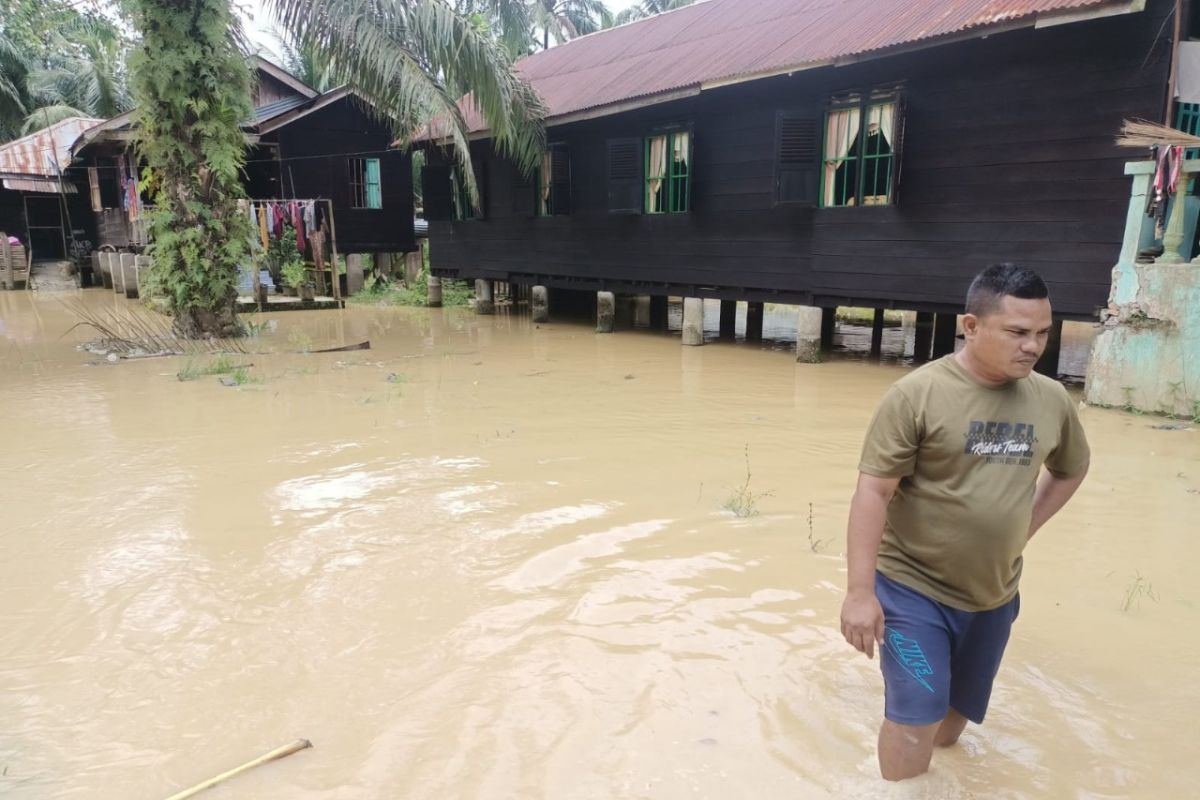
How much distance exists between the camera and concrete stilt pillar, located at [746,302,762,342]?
Result: 14109 millimetres

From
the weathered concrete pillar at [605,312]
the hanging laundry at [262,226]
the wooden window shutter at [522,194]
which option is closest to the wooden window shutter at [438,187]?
the wooden window shutter at [522,194]

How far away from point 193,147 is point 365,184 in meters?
10.4

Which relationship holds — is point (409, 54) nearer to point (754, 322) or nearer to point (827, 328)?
point (754, 322)

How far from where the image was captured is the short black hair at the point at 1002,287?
2211mm

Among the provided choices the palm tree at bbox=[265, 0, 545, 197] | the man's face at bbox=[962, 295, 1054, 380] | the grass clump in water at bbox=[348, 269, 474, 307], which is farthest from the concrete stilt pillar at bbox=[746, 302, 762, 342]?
the man's face at bbox=[962, 295, 1054, 380]

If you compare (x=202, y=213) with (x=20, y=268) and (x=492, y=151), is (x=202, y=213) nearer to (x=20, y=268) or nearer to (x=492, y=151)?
(x=492, y=151)

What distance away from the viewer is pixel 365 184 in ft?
72.0

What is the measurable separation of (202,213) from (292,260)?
906 centimetres

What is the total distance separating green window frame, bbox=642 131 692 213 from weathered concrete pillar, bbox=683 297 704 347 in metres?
1.43

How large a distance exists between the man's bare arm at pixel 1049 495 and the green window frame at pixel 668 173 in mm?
10405

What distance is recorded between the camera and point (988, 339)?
2.22 metres

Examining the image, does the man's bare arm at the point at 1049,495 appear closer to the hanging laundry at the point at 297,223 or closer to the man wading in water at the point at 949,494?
the man wading in water at the point at 949,494

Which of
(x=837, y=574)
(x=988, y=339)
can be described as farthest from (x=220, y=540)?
(x=988, y=339)

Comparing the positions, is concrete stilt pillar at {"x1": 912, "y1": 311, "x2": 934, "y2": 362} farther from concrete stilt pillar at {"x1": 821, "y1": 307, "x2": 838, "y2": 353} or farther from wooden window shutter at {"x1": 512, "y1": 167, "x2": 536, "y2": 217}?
wooden window shutter at {"x1": 512, "y1": 167, "x2": 536, "y2": 217}
